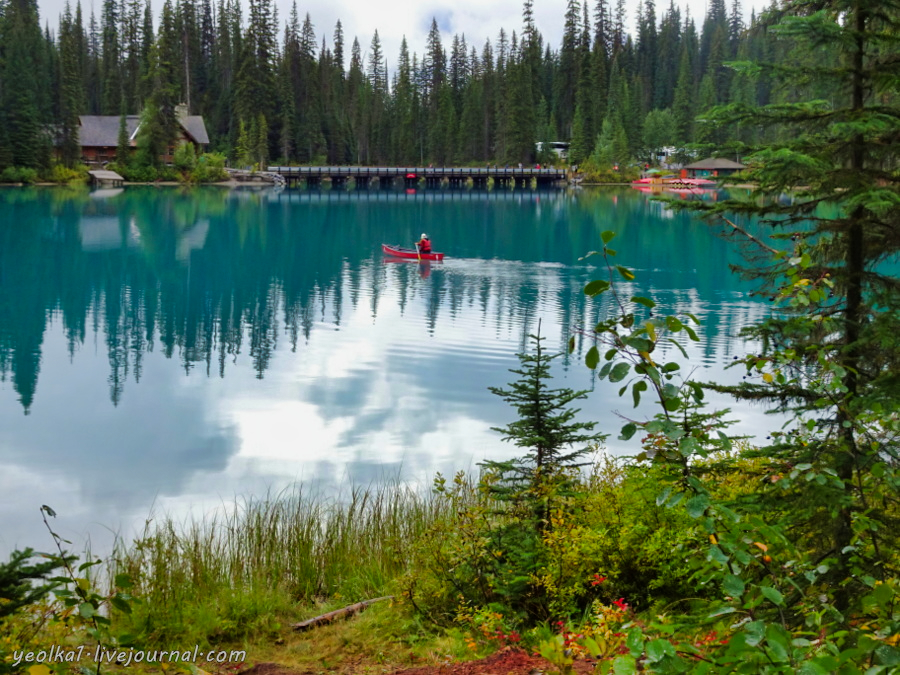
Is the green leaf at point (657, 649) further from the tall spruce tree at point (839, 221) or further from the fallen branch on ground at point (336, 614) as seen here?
the fallen branch on ground at point (336, 614)

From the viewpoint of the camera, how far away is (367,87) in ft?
343

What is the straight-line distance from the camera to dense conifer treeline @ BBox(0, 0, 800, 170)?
8275cm

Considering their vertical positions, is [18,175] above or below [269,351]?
above

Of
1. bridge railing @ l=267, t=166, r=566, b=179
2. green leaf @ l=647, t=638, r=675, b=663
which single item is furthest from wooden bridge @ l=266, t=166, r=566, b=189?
green leaf @ l=647, t=638, r=675, b=663

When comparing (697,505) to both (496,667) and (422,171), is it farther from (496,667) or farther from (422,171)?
(422,171)

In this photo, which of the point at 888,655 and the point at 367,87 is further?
the point at 367,87

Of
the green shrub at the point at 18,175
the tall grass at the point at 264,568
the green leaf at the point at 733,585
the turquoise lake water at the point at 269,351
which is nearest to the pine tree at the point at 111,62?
the green shrub at the point at 18,175

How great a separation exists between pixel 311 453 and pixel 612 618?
7.87m

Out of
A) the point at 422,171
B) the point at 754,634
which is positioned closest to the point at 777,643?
the point at 754,634

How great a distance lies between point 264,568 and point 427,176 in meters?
85.9

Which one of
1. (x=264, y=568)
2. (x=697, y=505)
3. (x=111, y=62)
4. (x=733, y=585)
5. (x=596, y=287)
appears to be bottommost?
(x=264, y=568)

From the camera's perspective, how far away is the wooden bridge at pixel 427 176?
275 ft

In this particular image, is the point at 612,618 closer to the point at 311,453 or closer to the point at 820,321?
the point at 820,321

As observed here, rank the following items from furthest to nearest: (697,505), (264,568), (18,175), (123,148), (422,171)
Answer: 1. (422,171)
2. (123,148)
3. (18,175)
4. (264,568)
5. (697,505)
